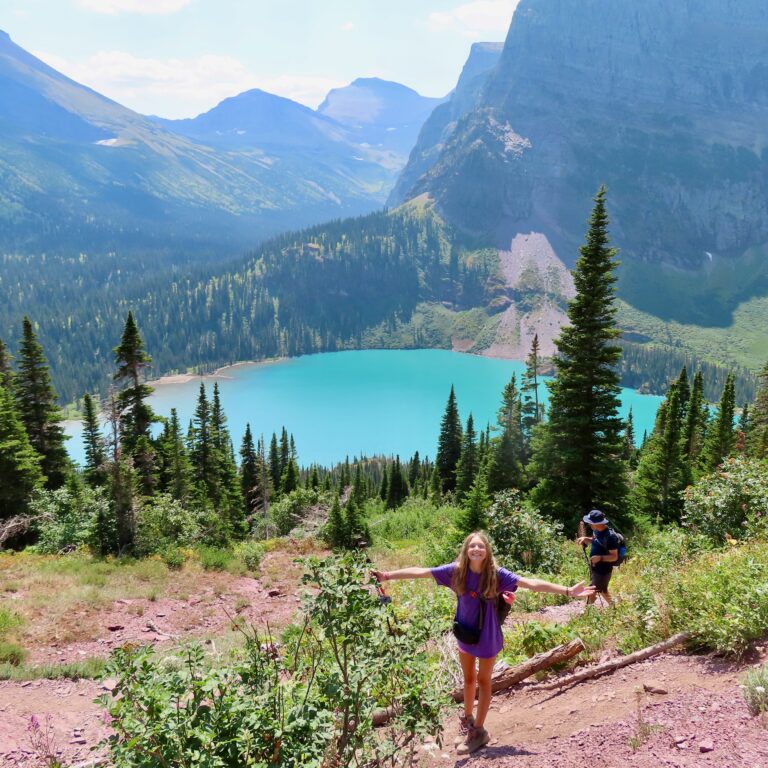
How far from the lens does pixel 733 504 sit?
40.2 feet

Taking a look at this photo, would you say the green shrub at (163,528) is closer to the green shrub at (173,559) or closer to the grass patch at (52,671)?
the green shrub at (173,559)

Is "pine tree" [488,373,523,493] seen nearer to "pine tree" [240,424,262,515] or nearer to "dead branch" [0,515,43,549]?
"dead branch" [0,515,43,549]

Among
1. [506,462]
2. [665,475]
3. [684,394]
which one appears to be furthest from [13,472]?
[684,394]

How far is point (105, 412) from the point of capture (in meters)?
24.2

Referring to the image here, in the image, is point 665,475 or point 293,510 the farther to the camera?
point 293,510

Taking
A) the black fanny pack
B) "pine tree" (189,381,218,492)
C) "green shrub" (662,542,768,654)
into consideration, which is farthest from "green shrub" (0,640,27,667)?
"pine tree" (189,381,218,492)

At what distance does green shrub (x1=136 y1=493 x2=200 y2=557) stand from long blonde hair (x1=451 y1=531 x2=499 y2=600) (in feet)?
54.6

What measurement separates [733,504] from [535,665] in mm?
7574

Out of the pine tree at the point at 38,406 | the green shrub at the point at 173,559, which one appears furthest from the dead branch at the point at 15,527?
the pine tree at the point at 38,406

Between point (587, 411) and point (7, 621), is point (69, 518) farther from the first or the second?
point (587, 411)

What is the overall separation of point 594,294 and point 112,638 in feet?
64.1

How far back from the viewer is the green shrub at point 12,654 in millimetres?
10180

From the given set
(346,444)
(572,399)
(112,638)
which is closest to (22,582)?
(112,638)

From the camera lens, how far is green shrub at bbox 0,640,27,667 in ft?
33.4
